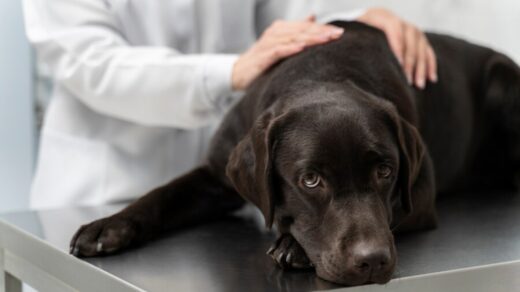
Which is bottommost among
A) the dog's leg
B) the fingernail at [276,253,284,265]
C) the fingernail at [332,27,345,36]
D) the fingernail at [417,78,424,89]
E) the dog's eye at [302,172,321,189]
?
the dog's leg

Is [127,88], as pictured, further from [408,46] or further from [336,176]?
[336,176]

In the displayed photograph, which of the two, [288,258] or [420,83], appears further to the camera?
[420,83]

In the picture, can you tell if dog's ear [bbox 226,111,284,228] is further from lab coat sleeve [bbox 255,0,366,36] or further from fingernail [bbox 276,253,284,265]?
lab coat sleeve [bbox 255,0,366,36]

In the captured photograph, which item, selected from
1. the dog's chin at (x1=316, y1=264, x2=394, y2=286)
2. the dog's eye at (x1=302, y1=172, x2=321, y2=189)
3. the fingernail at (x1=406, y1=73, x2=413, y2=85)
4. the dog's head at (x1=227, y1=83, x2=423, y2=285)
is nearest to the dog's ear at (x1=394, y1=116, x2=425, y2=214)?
the dog's head at (x1=227, y1=83, x2=423, y2=285)

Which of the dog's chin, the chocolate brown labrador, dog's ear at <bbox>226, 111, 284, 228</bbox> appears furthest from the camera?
dog's ear at <bbox>226, 111, 284, 228</bbox>

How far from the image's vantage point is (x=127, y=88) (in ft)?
5.49

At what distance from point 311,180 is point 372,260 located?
185 mm

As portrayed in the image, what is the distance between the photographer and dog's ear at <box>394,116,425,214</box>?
3.89 ft

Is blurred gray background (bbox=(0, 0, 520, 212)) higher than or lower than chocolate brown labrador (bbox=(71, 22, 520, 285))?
lower

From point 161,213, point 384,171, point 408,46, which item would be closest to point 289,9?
point 408,46

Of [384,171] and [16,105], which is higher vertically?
[384,171]

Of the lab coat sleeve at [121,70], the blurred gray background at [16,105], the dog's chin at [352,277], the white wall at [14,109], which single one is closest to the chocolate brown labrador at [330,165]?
the dog's chin at [352,277]

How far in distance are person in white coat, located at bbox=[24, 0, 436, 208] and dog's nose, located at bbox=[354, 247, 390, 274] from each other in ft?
2.05

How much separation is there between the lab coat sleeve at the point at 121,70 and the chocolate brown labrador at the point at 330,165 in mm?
127
